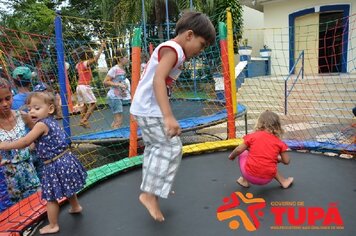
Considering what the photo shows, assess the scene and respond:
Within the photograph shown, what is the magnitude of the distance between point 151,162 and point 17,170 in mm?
853

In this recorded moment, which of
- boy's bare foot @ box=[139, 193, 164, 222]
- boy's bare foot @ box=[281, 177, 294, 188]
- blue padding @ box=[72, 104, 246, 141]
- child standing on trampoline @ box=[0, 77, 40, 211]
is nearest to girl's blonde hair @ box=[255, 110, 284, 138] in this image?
boy's bare foot @ box=[281, 177, 294, 188]

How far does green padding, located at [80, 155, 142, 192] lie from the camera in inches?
88.7

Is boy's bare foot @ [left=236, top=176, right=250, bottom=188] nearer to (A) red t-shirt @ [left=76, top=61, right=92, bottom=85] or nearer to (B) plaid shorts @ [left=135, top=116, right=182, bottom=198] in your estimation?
(B) plaid shorts @ [left=135, top=116, right=182, bottom=198]

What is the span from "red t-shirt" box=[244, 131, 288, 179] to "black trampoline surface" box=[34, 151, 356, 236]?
141 millimetres

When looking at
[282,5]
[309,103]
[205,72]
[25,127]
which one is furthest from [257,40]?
[25,127]

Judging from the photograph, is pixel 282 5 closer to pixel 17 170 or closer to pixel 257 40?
pixel 257 40

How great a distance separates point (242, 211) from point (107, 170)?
1.12m

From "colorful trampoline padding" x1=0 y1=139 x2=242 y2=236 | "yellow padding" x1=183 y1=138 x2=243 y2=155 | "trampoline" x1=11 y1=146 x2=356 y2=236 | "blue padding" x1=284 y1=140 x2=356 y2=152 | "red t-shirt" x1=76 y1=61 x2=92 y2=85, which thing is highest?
"red t-shirt" x1=76 y1=61 x2=92 y2=85

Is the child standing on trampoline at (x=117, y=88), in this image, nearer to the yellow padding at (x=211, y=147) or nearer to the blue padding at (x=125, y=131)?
the blue padding at (x=125, y=131)

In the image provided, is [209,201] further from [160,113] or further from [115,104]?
[115,104]

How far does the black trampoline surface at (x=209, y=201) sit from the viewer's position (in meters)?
1.55

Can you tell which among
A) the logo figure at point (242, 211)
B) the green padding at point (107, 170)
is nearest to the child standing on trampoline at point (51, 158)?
the green padding at point (107, 170)

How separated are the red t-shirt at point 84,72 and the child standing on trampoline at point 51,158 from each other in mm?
2659

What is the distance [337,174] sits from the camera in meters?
2.24
